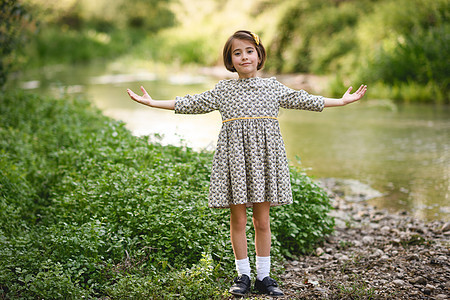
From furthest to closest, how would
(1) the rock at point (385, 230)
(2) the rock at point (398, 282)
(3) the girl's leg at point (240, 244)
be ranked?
(1) the rock at point (385, 230), (2) the rock at point (398, 282), (3) the girl's leg at point (240, 244)

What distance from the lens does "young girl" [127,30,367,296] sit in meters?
3.41

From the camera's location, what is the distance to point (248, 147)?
3422 millimetres

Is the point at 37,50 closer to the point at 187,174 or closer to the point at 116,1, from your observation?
the point at 116,1

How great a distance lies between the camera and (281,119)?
1170 cm

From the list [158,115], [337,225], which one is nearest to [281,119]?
[158,115]

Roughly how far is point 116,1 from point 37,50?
18.1 m

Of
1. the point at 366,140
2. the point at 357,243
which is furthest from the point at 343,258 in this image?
the point at 366,140

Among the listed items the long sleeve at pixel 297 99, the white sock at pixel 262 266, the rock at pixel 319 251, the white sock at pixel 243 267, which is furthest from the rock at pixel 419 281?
the long sleeve at pixel 297 99

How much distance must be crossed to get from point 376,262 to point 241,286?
1255 millimetres

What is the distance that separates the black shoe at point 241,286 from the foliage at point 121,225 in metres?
0.10

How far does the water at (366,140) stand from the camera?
6.18 meters

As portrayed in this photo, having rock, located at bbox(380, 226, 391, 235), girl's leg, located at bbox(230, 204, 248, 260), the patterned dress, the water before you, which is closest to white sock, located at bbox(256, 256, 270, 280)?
girl's leg, located at bbox(230, 204, 248, 260)

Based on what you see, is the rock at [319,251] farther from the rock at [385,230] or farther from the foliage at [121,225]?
the rock at [385,230]

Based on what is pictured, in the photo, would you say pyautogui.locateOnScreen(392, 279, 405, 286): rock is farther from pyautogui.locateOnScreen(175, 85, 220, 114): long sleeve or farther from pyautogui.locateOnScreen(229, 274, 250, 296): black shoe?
pyautogui.locateOnScreen(175, 85, 220, 114): long sleeve
